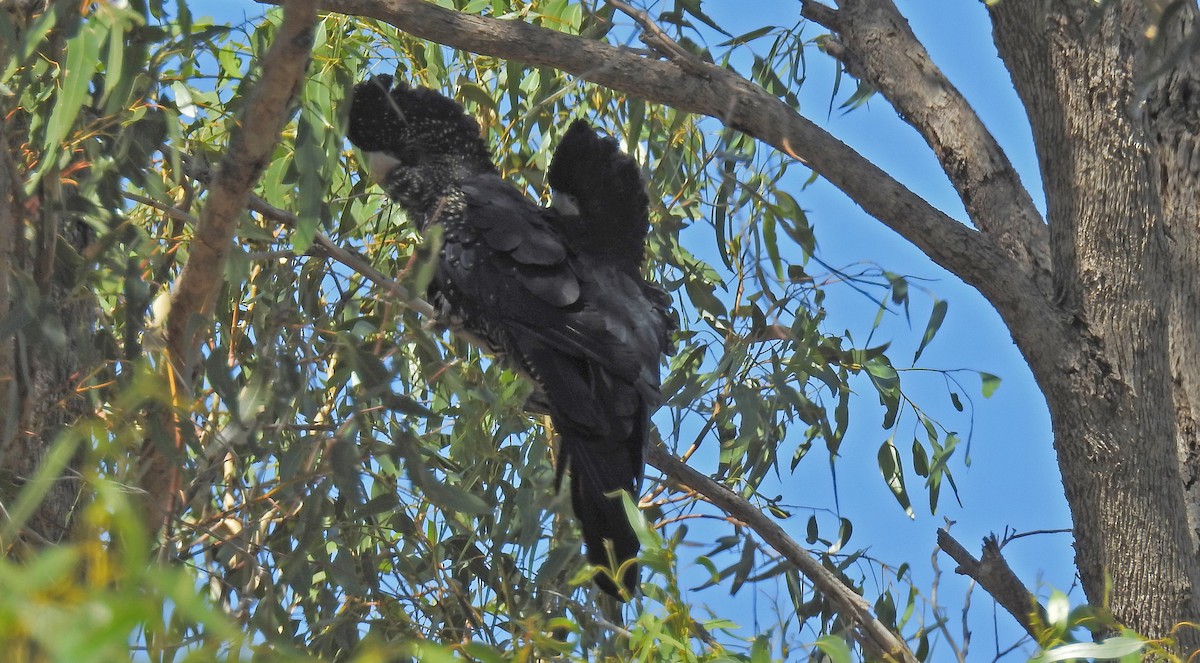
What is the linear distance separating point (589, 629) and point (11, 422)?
92 centimetres

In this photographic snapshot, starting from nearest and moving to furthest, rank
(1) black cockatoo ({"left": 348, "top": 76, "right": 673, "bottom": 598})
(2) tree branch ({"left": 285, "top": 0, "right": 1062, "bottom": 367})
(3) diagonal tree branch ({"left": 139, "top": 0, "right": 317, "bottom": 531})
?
(3) diagonal tree branch ({"left": 139, "top": 0, "right": 317, "bottom": 531}) → (2) tree branch ({"left": 285, "top": 0, "right": 1062, "bottom": 367}) → (1) black cockatoo ({"left": 348, "top": 76, "right": 673, "bottom": 598})

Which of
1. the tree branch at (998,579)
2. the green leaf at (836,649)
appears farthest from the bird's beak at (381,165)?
the green leaf at (836,649)

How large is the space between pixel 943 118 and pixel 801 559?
784 millimetres

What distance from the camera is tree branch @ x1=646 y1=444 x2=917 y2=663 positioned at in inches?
63.7

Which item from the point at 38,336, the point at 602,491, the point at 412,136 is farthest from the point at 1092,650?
the point at 412,136

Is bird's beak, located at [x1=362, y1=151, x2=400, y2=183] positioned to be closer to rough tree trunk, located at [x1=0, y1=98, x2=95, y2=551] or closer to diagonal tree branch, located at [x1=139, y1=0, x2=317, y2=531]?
rough tree trunk, located at [x1=0, y1=98, x2=95, y2=551]

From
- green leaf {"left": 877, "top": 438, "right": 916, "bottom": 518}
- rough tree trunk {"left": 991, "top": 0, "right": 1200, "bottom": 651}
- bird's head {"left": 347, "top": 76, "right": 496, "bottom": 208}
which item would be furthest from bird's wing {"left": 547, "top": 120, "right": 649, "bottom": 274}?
rough tree trunk {"left": 991, "top": 0, "right": 1200, "bottom": 651}

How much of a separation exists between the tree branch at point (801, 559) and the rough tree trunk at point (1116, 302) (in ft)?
1.08

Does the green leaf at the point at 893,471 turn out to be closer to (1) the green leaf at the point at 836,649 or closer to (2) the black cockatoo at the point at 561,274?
(2) the black cockatoo at the point at 561,274

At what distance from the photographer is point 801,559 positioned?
1802 mm

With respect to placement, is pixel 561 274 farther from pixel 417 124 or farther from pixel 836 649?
pixel 836 649

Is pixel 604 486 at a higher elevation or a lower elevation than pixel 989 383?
lower

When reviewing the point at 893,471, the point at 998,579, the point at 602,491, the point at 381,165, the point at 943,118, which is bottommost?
the point at 998,579

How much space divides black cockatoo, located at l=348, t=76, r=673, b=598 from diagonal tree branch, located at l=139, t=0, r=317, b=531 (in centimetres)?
62
